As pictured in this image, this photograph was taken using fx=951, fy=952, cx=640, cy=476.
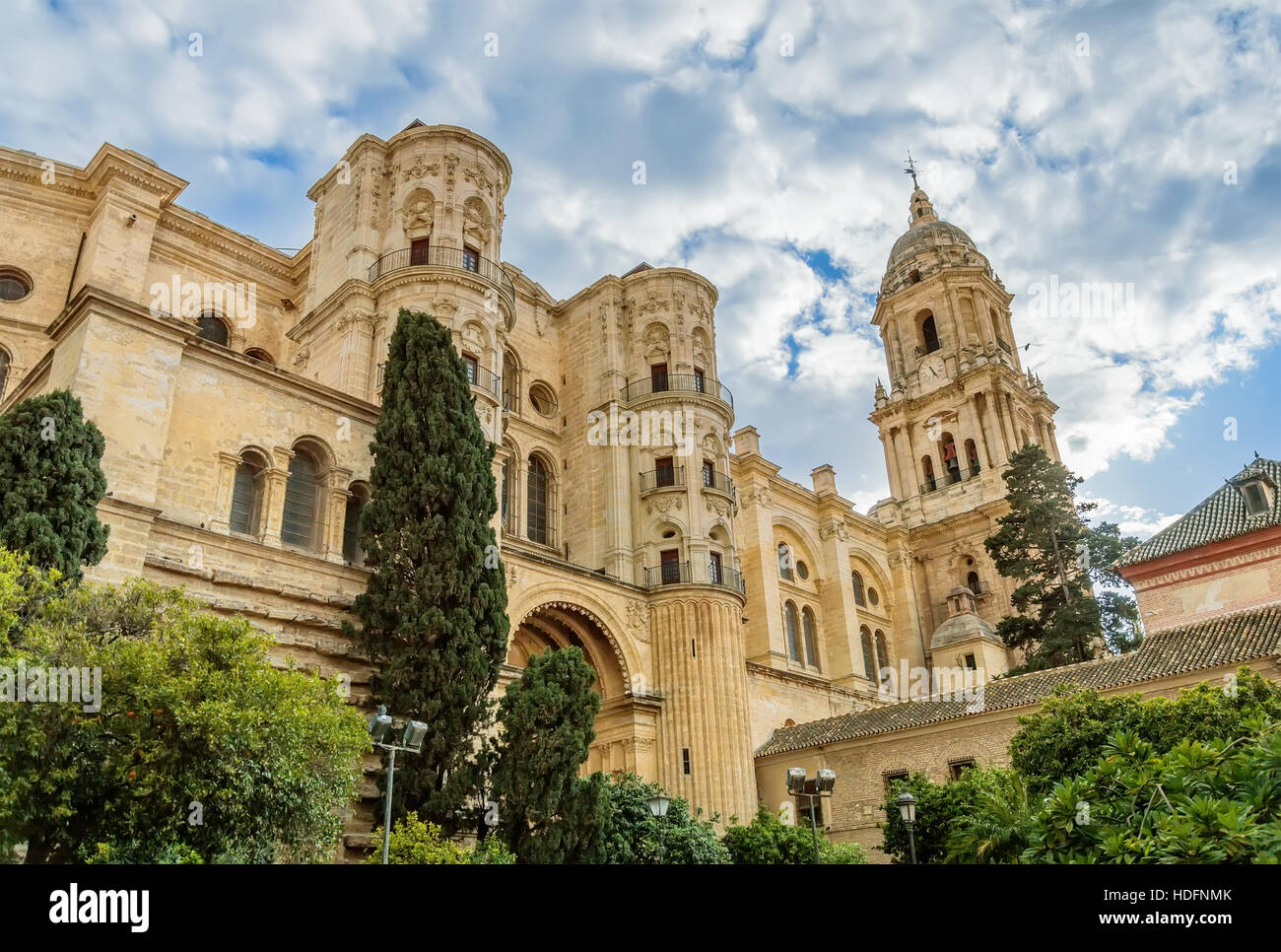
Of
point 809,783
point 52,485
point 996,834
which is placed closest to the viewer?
point 996,834

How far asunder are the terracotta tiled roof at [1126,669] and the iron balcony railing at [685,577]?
5.04 m

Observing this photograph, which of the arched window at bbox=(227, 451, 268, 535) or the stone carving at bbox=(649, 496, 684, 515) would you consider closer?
the arched window at bbox=(227, 451, 268, 535)

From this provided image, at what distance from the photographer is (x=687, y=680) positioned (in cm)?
2517

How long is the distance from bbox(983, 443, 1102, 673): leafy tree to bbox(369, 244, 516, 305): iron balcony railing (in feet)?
64.5

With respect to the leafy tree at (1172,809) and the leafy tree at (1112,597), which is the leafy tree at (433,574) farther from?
the leafy tree at (1112,597)

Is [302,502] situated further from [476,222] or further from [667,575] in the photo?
[667,575]

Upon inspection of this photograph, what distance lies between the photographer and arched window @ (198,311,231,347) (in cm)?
2680

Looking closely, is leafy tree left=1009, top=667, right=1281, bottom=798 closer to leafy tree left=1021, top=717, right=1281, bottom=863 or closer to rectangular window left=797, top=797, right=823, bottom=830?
leafy tree left=1021, top=717, right=1281, bottom=863

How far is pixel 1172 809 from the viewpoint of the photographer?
7.33 m

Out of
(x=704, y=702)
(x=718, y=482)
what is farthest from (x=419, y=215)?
(x=704, y=702)

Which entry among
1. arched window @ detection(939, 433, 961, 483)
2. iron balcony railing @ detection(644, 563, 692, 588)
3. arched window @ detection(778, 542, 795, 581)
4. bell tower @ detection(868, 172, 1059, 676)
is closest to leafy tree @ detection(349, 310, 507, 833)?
iron balcony railing @ detection(644, 563, 692, 588)

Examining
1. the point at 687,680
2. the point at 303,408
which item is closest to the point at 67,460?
the point at 303,408

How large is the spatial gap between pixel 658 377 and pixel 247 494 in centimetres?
1525

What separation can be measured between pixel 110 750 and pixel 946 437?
42.2 metres
